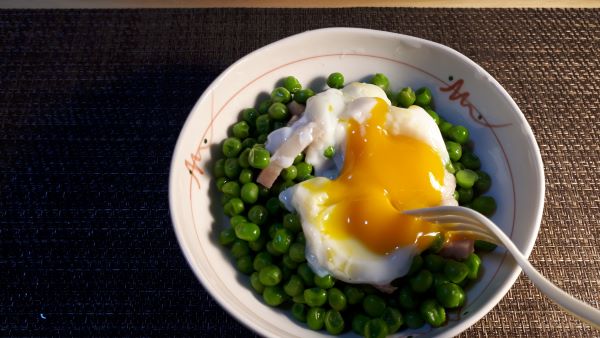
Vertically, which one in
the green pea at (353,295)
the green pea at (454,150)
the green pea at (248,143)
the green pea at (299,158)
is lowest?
the green pea at (353,295)

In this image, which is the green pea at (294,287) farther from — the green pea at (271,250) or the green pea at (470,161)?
the green pea at (470,161)

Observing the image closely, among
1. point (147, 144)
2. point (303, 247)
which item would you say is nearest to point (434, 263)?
point (303, 247)

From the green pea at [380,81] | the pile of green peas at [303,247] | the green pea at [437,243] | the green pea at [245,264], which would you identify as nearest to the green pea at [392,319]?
the pile of green peas at [303,247]

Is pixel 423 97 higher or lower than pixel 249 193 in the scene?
higher

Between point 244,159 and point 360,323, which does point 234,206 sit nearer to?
point 244,159

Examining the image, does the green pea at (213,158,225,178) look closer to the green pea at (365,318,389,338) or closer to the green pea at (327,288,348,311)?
the green pea at (327,288,348,311)

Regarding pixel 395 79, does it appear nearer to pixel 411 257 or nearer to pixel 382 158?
pixel 382 158

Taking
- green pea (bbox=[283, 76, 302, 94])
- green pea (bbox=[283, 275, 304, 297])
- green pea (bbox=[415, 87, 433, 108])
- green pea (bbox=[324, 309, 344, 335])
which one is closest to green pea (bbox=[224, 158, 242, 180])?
green pea (bbox=[283, 76, 302, 94])
